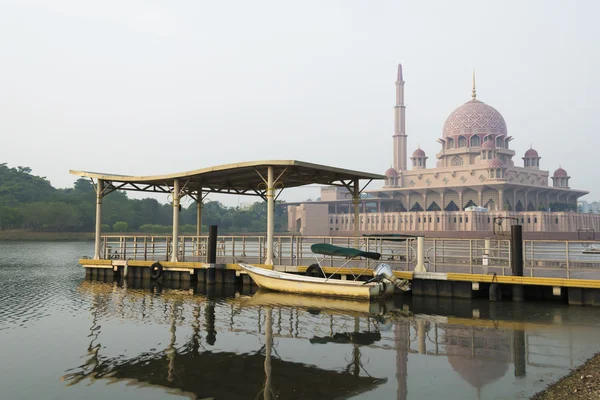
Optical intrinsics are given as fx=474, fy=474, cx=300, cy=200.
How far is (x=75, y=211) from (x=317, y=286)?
91676 mm

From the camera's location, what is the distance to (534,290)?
69.0ft

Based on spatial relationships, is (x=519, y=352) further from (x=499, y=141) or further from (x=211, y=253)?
(x=499, y=141)

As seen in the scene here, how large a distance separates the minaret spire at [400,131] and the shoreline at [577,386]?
12873 cm

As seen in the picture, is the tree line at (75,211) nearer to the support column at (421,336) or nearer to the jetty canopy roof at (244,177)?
the jetty canopy roof at (244,177)

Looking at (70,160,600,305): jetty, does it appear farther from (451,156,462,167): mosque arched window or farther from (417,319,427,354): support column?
(451,156,462,167): mosque arched window

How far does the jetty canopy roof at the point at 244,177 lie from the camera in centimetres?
2444

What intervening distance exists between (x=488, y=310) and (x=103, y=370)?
47.3 feet

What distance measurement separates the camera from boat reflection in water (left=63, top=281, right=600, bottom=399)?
418 inches

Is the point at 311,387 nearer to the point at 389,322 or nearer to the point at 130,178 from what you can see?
the point at 389,322

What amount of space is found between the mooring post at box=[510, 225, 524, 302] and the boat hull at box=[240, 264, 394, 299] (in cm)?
538

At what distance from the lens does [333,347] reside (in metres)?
13.9

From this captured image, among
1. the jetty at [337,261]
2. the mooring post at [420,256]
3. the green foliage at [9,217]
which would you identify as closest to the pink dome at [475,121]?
the jetty at [337,261]

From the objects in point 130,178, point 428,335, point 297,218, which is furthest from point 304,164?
point 297,218

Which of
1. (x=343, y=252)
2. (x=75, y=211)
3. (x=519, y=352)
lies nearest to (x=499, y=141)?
(x=75, y=211)
